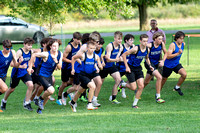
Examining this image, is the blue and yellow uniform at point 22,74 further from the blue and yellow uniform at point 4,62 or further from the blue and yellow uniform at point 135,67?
the blue and yellow uniform at point 135,67

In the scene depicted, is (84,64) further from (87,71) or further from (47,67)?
(47,67)

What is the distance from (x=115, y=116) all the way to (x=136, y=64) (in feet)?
6.66

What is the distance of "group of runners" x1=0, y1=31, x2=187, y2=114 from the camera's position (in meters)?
9.46

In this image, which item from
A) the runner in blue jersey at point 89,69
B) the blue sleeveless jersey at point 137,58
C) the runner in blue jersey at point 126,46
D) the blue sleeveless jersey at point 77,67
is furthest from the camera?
the runner in blue jersey at point 126,46

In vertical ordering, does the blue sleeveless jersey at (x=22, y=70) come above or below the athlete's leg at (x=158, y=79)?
above

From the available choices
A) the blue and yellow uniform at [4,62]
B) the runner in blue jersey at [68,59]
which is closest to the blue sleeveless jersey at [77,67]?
the runner in blue jersey at [68,59]

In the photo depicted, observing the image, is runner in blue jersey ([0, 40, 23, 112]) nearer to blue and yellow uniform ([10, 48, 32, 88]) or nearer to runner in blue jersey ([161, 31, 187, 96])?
blue and yellow uniform ([10, 48, 32, 88])

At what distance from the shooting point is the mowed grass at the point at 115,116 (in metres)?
7.60

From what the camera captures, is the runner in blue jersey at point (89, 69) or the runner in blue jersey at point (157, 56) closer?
the runner in blue jersey at point (89, 69)

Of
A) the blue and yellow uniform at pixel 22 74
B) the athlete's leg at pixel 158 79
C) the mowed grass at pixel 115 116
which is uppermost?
the blue and yellow uniform at pixel 22 74

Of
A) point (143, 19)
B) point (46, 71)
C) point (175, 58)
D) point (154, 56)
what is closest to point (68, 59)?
point (46, 71)

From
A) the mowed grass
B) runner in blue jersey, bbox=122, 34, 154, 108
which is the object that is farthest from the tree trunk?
runner in blue jersey, bbox=122, 34, 154, 108

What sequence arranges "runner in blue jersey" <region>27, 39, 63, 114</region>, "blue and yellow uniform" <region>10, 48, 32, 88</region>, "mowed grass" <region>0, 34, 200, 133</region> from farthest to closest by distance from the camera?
"blue and yellow uniform" <region>10, 48, 32, 88</region> → "runner in blue jersey" <region>27, 39, 63, 114</region> → "mowed grass" <region>0, 34, 200, 133</region>

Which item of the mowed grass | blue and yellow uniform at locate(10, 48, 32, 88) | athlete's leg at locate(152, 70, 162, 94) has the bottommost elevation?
the mowed grass
